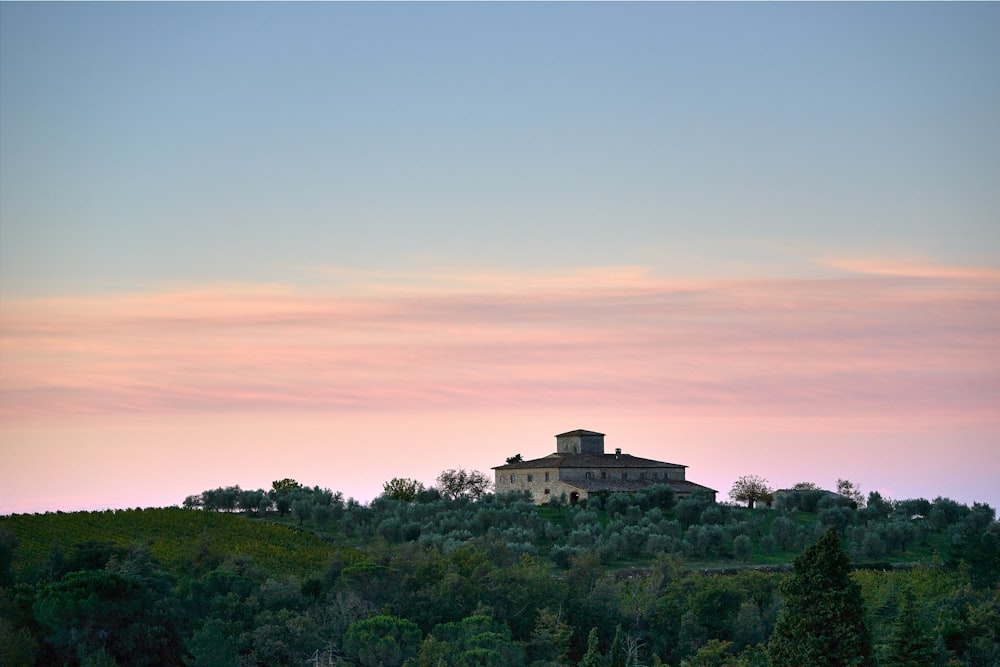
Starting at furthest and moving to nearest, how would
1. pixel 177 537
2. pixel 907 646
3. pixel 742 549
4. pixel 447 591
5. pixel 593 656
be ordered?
pixel 742 549, pixel 177 537, pixel 447 591, pixel 593 656, pixel 907 646

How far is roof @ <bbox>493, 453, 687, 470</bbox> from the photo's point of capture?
3829 inches

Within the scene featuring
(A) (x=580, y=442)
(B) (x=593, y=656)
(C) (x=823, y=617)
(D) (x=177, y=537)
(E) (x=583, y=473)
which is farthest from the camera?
(A) (x=580, y=442)

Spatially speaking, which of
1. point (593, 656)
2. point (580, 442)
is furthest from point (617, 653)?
point (580, 442)

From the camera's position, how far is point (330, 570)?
64.3 meters

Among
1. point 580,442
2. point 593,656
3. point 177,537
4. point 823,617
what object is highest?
point 580,442

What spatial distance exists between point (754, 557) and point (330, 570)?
85.7 ft

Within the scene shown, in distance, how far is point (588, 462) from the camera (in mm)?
97812

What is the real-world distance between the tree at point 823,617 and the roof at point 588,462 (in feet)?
167

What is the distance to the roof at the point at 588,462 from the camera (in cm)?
9725

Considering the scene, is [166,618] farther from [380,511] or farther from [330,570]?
[380,511]

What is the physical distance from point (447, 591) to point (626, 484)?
36221mm

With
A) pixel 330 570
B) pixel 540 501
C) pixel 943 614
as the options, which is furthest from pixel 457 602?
pixel 540 501

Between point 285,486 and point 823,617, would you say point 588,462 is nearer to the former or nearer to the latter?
point 285,486

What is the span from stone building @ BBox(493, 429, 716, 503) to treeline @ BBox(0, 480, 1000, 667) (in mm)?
9053
